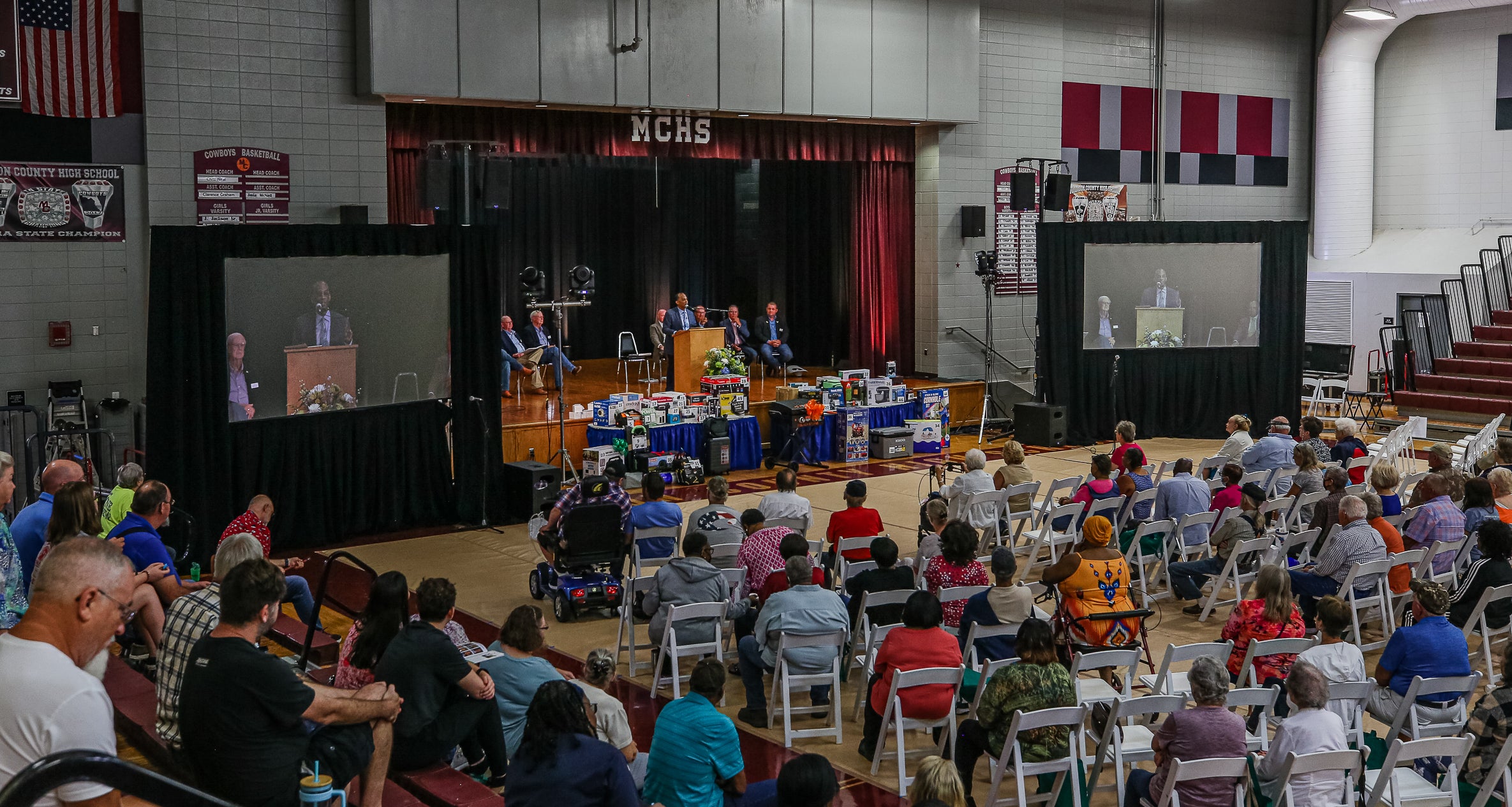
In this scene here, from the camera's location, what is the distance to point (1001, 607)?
6910mm

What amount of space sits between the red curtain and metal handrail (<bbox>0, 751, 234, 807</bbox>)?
16.9 meters

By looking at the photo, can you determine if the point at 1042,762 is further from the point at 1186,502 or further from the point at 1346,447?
the point at 1346,447

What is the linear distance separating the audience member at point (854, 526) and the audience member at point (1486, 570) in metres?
3.39

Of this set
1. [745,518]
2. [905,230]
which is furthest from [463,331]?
[905,230]

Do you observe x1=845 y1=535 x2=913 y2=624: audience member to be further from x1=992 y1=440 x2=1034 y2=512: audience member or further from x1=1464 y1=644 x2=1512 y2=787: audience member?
x1=992 y1=440 x2=1034 y2=512: audience member

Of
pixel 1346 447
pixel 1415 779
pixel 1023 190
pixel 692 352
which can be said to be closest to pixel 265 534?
pixel 1415 779

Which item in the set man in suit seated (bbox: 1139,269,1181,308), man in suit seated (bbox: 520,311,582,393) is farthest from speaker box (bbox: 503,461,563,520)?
man in suit seated (bbox: 1139,269,1181,308)

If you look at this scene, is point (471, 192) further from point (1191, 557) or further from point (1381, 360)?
point (1381, 360)

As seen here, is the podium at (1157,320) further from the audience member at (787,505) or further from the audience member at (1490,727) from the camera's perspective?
the audience member at (1490,727)

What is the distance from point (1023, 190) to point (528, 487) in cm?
840

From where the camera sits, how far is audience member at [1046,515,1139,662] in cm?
720

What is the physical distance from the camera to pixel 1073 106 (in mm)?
19578

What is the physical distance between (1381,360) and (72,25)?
18.3 m

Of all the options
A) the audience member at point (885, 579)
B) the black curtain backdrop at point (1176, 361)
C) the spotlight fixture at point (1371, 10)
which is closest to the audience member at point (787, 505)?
the audience member at point (885, 579)
